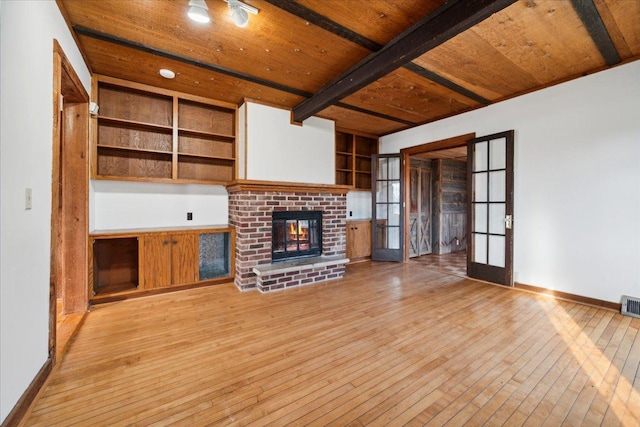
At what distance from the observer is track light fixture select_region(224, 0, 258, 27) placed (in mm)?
1953

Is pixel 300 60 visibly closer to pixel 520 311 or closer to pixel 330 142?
pixel 330 142

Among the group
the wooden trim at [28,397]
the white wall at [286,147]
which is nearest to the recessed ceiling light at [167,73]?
the white wall at [286,147]

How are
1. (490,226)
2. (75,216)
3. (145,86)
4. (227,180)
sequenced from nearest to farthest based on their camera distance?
(75,216)
(145,86)
(490,226)
(227,180)

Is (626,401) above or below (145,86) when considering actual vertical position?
below

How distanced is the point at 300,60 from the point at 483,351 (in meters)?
3.19

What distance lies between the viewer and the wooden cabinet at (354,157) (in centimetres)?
543

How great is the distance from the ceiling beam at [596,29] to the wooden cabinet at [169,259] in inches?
174

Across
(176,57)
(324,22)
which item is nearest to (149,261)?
(176,57)

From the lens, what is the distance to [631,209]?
2779 millimetres

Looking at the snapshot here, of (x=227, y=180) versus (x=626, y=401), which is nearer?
(x=626, y=401)

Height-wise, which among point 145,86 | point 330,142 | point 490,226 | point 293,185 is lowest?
point 490,226

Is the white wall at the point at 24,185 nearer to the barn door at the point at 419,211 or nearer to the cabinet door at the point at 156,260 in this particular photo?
the cabinet door at the point at 156,260

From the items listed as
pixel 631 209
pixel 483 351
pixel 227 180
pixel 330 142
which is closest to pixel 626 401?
pixel 483 351

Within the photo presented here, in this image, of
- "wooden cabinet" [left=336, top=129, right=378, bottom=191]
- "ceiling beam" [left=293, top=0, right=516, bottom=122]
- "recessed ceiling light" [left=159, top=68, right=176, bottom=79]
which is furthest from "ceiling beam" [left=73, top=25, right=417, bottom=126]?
"wooden cabinet" [left=336, top=129, right=378, bottom=191]
